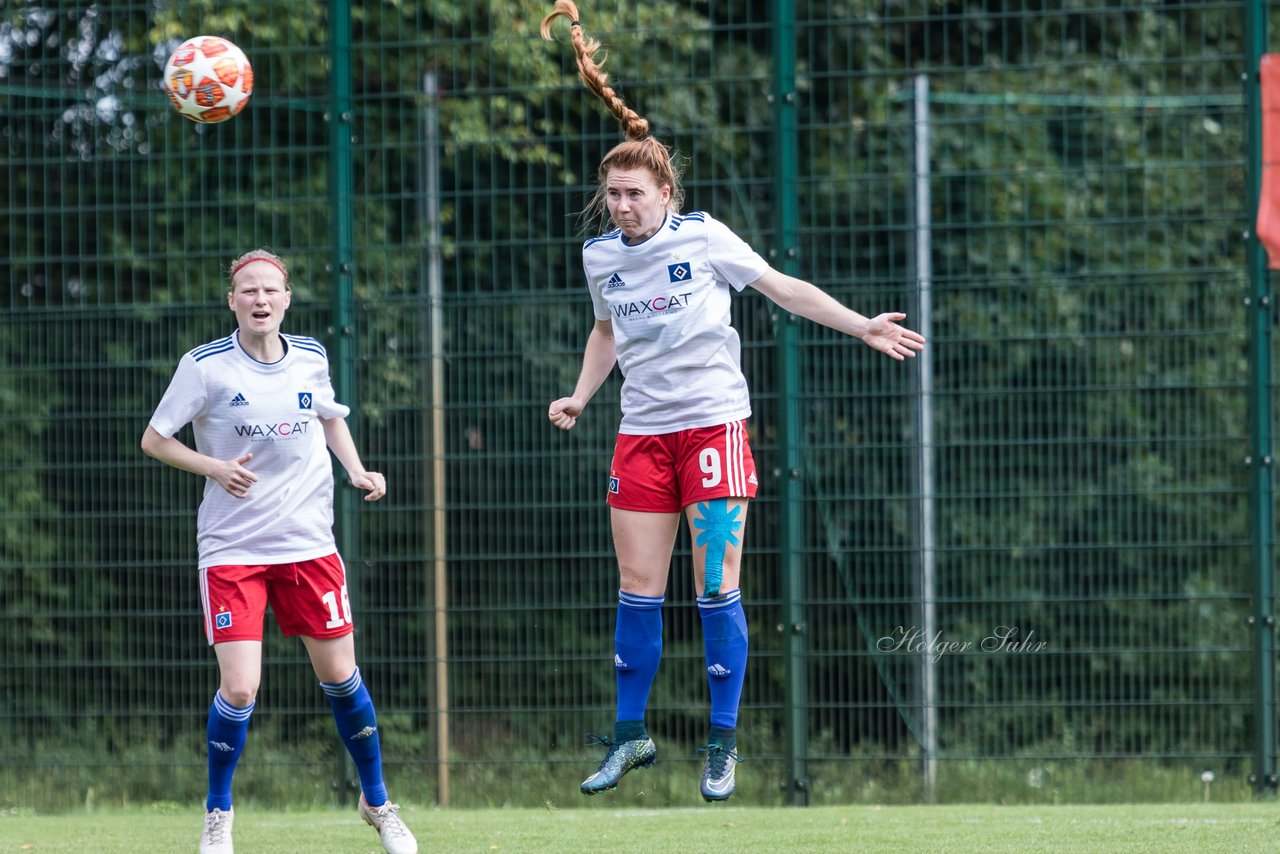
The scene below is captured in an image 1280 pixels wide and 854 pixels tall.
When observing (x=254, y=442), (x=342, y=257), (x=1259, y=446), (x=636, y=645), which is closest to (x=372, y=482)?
(x=254, y=442)

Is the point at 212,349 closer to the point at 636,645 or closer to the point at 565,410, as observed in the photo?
the point at 565,410

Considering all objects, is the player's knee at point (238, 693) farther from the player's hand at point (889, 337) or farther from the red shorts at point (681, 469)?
the player's hand at point (889, 337)

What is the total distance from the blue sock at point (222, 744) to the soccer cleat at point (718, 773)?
1.67m

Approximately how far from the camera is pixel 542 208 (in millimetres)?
10578

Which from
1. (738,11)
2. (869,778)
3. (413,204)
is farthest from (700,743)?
(738,11)

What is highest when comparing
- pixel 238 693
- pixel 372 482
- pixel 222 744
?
pixel 372 482

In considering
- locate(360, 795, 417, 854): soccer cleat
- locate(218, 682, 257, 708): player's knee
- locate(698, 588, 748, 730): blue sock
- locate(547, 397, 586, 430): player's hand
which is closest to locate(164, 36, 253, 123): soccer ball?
locate(547, 397, 586, 430): player's hand

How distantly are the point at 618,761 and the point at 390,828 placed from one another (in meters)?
1.16

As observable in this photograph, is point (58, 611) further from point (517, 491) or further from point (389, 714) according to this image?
point (517, 491)

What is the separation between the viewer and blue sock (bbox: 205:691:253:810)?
5.89 metres

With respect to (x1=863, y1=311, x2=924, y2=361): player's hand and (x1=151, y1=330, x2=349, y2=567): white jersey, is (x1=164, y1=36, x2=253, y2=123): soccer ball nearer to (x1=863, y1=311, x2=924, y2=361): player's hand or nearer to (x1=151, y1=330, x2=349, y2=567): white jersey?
(x1=151, y1=330, x2=349, y2=567): white jersey

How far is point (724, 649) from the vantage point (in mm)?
5395

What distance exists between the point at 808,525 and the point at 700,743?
1501 millimetres

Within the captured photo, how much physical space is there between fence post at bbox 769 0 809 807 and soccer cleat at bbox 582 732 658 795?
282 centimetres
